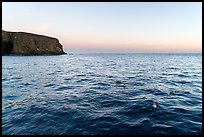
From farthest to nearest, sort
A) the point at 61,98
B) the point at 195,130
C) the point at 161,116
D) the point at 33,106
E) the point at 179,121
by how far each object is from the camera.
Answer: the point at 61,98, the point at 33,106, the point at 161,116, the point at 179,121, the point at 195,130

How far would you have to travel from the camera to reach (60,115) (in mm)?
10352

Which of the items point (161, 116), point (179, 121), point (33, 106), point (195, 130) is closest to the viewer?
point (195, 130)

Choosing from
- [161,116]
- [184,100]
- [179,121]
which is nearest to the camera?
[179,121]

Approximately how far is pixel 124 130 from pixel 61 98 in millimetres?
7927

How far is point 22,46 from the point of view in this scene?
116 metres

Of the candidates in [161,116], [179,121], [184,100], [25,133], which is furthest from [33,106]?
[184,100]

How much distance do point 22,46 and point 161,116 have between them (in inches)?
4870

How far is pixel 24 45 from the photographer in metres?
118

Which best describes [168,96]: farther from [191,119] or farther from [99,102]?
[99,102]

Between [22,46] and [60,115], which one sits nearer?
[60,115]

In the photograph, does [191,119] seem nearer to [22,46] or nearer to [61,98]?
[61,98]

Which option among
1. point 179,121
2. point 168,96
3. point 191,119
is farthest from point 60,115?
point 168,96

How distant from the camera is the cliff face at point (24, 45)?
368 ft

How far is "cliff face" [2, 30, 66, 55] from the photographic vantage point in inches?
4417
